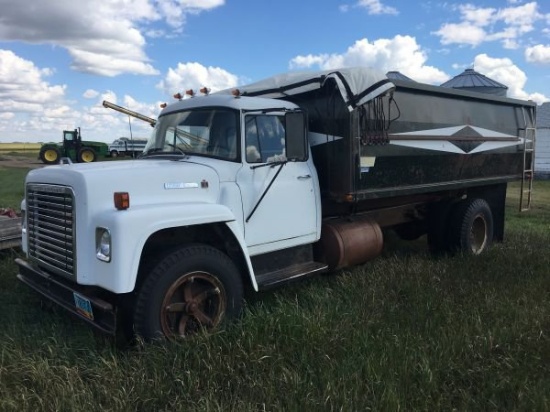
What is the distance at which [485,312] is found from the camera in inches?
189

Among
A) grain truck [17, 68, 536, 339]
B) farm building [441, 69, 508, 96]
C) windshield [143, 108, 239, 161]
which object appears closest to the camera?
grain truck [17, 68, 536, 339]

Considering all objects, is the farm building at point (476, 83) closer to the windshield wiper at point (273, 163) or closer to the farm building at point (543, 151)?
the farm building at point (543, 151)

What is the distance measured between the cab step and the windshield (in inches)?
48.6

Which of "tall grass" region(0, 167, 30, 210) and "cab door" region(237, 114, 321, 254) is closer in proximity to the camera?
"cab door" region(237, 114, 321, 254)

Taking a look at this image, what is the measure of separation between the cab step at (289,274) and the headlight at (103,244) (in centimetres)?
159

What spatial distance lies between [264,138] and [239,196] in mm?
705

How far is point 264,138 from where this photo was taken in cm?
509

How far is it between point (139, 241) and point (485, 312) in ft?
10.7

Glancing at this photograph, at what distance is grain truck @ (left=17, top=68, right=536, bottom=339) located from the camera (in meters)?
3.97

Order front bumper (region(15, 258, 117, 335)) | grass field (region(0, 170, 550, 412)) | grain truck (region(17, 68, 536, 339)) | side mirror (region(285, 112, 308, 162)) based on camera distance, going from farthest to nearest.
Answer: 1. side mirror (region(285, 112, 308, 162))
2. grain truck (region(17, 68, 536, 339))
3. front bumper (region(15, 258, 117, 335))
4. grass field (region(0, 170, 550, 412))

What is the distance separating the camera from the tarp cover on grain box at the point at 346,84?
17.9ft

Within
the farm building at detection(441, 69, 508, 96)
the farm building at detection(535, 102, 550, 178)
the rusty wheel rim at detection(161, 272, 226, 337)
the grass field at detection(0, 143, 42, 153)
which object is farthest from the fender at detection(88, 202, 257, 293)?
the grass field at detection(0, 143, 42, 153)

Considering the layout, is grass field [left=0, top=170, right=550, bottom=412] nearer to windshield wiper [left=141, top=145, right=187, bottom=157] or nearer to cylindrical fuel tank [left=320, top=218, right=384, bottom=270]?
cylindrical fuel tank [left=320, top=218, right=384, bottom=270]

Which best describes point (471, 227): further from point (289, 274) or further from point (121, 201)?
point (121, 201)
